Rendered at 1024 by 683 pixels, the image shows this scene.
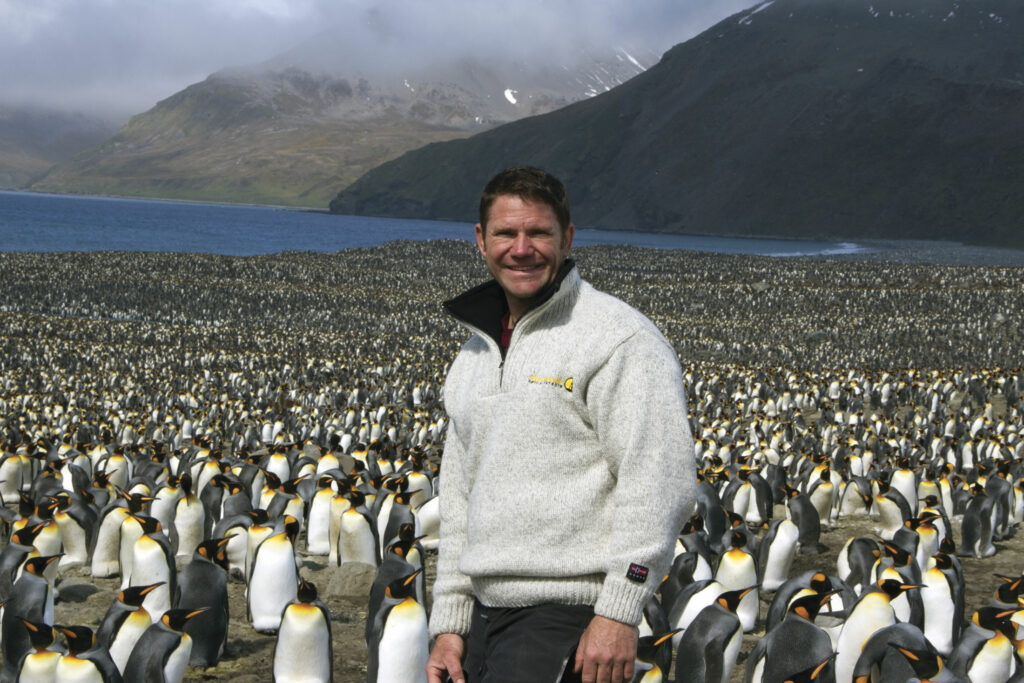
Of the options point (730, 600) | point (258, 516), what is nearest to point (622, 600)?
point (730, 600)

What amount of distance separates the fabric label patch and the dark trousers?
0.22m

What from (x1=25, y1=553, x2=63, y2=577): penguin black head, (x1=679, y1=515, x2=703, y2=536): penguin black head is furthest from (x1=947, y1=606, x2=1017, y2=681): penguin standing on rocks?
(x1=25, y1=553, x2=63, y2=577): penguin black head

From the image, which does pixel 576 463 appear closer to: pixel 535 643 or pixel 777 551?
pixel 535 643

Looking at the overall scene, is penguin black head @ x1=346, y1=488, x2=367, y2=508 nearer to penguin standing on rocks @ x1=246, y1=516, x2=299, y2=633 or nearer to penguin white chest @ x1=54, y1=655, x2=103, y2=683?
penguin standing on rocks @ x1=246, y1=516, x2=299, y2=633

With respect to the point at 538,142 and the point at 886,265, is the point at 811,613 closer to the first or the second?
the point at 886,265

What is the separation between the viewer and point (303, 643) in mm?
5086

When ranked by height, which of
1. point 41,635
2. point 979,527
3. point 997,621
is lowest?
point 979,527

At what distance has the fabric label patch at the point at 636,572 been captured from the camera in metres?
2.53

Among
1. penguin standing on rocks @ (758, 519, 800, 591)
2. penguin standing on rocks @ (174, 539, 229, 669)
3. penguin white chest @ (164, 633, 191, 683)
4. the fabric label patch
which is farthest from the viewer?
penguin standing on rocks @ (758, 519, 800, 591)

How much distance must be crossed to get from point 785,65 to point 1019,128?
41156mm

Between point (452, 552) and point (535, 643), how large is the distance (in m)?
0.47

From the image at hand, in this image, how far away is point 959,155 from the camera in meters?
117

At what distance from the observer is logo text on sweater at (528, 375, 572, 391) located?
269 centimetres

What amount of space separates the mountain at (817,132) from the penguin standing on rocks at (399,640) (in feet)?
362
